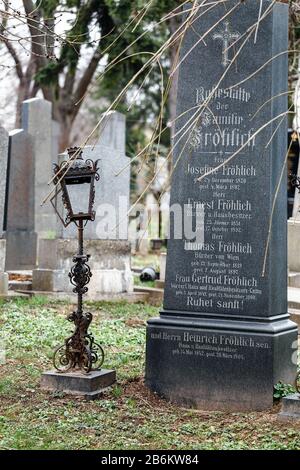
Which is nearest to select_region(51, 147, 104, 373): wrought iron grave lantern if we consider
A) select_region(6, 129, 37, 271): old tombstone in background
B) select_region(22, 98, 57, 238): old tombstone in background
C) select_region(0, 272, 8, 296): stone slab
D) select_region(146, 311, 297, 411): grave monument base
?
select_region(146, 311, 297, 411): grave monument base

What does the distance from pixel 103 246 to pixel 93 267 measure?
0.33 meters

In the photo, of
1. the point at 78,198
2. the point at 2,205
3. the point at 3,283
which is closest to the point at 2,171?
the point at 2,205

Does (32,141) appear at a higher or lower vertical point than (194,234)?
higher

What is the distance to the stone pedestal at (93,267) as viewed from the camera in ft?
40.7

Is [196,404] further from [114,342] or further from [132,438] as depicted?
[114,342]

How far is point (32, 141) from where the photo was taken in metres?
14.9

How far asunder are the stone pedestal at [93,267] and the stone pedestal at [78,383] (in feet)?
17.3

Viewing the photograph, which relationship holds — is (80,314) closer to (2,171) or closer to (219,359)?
(219,359)

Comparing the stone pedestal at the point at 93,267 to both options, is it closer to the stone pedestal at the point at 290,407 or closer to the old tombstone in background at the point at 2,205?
the old tombstone in background at the point at 2,205

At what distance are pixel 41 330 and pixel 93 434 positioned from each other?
3556 millimetres

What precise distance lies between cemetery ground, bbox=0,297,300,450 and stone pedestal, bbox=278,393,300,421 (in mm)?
58
